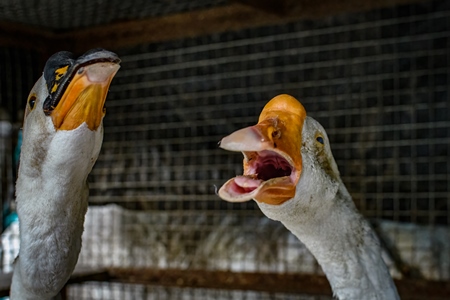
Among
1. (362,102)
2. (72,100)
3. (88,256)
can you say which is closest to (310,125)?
(72,100)

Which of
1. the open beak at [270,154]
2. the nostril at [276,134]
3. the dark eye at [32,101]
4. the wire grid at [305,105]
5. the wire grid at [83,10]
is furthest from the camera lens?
the wire grid at [305,105]

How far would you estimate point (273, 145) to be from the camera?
1.46m

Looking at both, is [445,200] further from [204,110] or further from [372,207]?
[204,110]

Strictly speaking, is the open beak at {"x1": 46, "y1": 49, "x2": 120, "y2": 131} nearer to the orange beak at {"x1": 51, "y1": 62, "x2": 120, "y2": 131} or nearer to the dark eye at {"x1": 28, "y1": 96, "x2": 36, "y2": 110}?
the orange beak at {"x1": 51, "y1": 62, "x2": 120, "y2": 131}

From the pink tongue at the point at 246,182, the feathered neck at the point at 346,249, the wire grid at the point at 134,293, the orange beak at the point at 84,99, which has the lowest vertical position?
the wire grid at the point at 134,293

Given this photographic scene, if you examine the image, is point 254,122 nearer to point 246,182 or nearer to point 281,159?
point 281,159

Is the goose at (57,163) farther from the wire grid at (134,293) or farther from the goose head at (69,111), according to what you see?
the wire grid at (134,293)

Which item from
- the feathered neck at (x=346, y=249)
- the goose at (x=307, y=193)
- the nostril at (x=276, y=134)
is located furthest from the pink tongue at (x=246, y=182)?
the feathered neck at (x=346, y=249)

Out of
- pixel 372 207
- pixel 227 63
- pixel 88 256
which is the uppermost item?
pixel 227 63

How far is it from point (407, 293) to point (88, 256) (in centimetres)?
261

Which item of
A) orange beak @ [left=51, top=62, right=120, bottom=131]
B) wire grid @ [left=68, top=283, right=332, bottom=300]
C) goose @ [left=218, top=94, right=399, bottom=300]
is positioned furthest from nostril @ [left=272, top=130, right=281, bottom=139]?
wire grid @ [left=68, top=283, right=332, bottom=300]

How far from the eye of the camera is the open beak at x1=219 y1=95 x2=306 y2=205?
4.58 ft

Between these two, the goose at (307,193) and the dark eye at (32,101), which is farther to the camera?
the dark eye at (32,101)

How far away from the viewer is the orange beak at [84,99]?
4.89 feet
